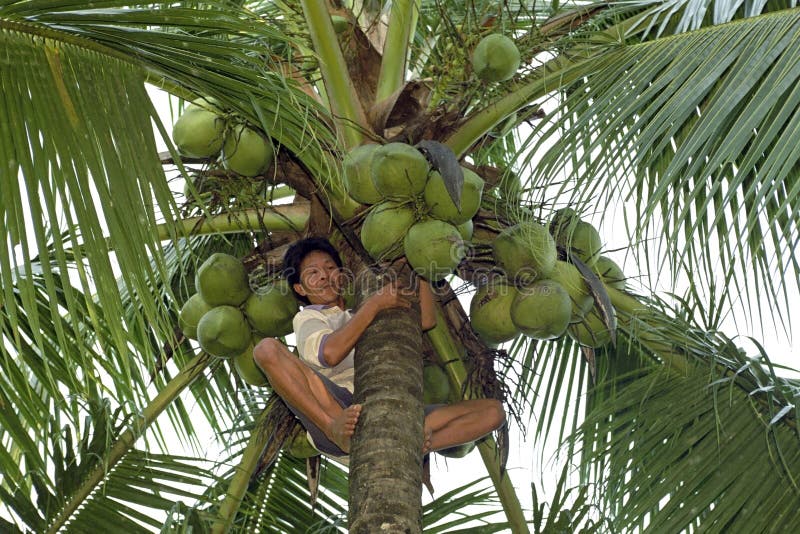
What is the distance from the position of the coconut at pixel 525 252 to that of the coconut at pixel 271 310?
0.67m

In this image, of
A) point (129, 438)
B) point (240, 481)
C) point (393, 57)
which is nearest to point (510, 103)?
point (393, 57)

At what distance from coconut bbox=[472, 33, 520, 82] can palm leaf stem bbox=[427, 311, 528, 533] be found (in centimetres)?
74

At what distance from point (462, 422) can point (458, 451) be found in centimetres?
31

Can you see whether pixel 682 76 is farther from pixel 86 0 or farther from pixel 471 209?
pixel 86 0

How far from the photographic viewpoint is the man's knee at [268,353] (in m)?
3.03

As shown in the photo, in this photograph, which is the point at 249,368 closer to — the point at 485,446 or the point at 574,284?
the point at 485,446

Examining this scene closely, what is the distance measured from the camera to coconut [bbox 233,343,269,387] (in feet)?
10.9

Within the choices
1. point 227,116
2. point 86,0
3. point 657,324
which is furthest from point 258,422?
point 86,0

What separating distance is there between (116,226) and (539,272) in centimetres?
114

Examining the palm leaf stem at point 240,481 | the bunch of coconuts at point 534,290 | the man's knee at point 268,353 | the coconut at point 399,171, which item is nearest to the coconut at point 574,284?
the bunch of coconuts at point 534,290

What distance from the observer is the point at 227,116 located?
3139 mm

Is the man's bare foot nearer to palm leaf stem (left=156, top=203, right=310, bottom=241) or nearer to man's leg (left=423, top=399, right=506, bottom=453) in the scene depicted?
man's leg (left=423, top=399, right=506, bottom=453)

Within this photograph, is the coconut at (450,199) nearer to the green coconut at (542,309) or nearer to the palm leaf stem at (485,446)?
the green coconut at (542,309)

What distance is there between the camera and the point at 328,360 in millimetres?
3078
